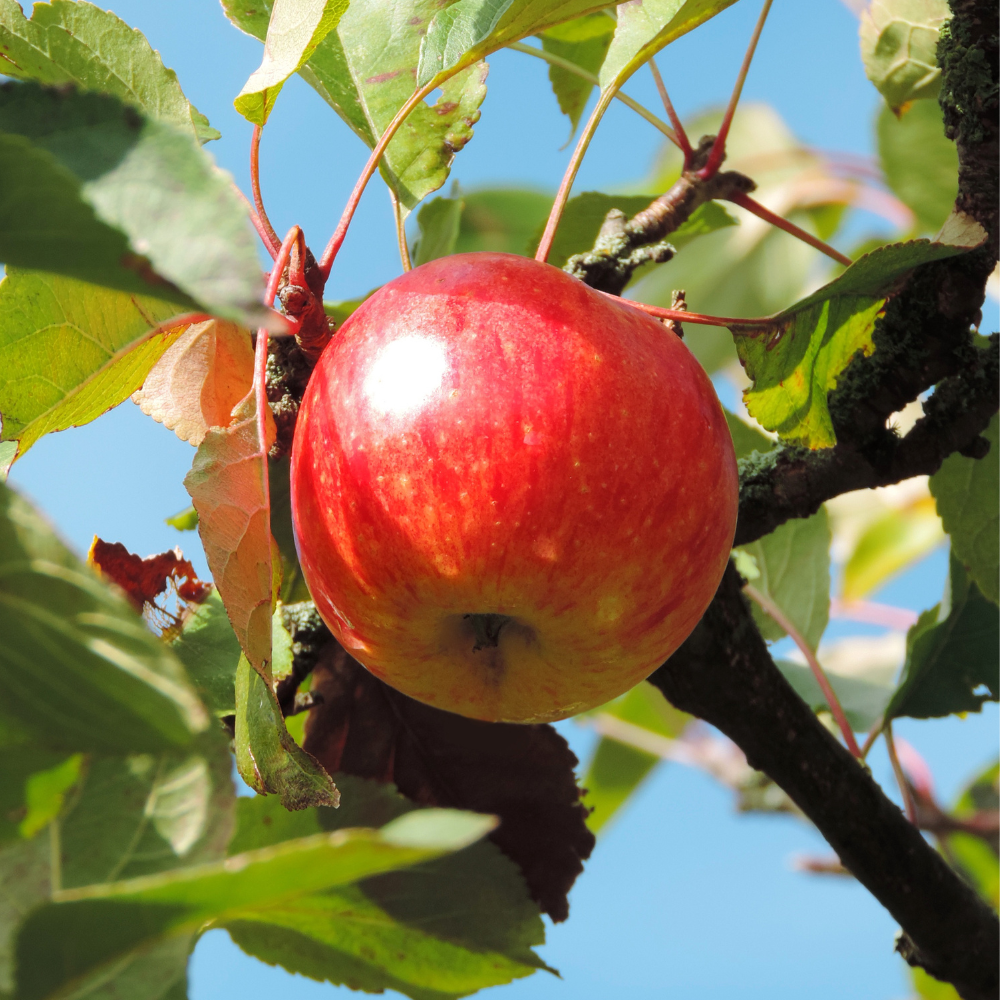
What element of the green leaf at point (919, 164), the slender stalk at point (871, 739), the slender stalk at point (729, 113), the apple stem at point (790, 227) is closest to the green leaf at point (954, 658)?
the slender stalk at point (871, 739)

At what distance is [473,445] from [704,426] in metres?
0.15

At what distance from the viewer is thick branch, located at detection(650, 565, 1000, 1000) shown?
2.73ft

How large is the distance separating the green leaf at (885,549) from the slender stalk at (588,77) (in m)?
1.66

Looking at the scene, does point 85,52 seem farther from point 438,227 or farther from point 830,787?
point 830,787

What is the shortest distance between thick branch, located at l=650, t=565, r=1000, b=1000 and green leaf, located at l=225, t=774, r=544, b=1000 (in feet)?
0.75

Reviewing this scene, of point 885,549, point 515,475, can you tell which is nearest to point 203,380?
point 515,475

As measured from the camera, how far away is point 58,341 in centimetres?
68

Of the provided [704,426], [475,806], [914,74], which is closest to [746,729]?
[475,806]

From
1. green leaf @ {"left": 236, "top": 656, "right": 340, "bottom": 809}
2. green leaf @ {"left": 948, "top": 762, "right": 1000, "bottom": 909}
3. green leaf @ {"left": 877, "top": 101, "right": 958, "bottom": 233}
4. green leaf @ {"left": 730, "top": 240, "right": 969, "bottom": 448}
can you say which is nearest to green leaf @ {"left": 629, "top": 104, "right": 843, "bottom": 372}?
green leaf @ {"left": 877, "top": 101, "right": 958, "bottom": 233}

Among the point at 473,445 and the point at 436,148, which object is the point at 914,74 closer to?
A: the point at 436,148

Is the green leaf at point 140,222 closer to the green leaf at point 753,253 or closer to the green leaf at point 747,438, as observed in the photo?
the green leaf at point 747,438

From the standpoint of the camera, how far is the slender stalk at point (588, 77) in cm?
103

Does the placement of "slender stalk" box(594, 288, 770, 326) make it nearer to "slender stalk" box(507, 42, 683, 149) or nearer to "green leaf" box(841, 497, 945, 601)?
"slender stalk" box(507, 42, 683, 149)

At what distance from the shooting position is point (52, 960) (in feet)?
1.13
